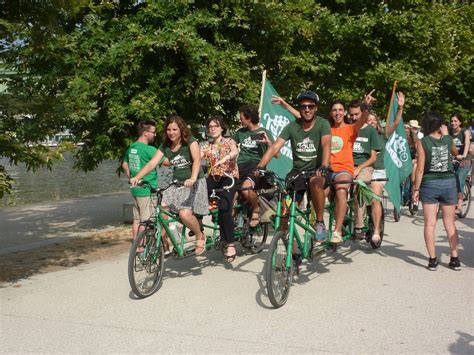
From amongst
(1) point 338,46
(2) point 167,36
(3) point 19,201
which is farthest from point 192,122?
(3) point 19,201

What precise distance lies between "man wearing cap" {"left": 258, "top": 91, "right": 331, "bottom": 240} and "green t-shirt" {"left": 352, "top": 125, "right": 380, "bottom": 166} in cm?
183

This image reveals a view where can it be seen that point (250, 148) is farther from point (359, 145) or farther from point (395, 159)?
point (395, 159)

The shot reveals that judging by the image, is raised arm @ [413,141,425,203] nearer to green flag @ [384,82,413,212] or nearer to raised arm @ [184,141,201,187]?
green flag @ [384,82,413,212]

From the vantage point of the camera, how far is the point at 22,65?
7543 mm

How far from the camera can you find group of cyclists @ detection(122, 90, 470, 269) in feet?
22.6

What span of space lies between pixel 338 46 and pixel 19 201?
875 centimetres

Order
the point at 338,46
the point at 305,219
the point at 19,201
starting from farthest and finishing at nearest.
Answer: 1. the point at 19,201
2. the point at 338,46
3. the point at 305,219

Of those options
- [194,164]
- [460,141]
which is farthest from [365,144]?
[460,141]

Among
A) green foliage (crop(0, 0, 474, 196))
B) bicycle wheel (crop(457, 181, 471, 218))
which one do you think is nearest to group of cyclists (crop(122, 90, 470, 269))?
green foliage (crop(0, 0, 474, 196))

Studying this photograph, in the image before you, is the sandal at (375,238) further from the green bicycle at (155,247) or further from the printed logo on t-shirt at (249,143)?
the green bicycle at (155,247)

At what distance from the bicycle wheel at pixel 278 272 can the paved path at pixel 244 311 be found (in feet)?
0.39

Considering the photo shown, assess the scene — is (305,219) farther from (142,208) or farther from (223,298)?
(142,208)

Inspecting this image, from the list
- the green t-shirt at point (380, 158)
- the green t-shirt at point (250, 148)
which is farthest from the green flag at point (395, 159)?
the green t-shirt at point (250, 148)

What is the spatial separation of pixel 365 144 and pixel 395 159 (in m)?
1.09
